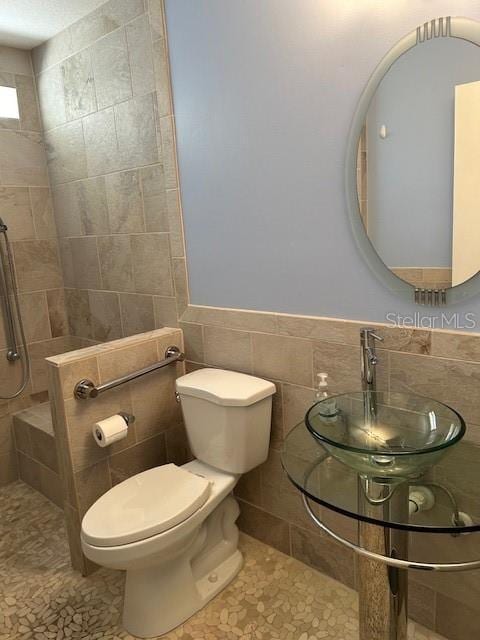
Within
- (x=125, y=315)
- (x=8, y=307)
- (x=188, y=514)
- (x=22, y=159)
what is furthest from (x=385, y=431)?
(x=22, y=159)

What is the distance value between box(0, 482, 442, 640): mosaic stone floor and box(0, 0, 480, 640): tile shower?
7cm

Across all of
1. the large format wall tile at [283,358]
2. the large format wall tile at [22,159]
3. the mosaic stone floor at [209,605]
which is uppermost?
the large format wall tile at [22,159]

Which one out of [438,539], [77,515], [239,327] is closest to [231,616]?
[77,515]

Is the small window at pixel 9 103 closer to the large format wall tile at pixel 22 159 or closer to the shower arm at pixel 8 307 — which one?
the large format wall tile at pixel 22 159

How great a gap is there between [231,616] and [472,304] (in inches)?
54.5

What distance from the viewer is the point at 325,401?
146cm

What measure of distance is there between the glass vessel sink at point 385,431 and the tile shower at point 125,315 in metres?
0.12

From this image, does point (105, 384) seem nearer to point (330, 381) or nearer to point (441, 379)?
point (330, 381)

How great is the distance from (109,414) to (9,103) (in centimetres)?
192

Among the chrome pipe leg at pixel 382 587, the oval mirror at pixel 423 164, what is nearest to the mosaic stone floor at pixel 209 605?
the chrome pipe leg at pixel 382 587

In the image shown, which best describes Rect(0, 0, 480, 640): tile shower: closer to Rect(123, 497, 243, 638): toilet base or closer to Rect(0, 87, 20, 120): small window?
Rect(0, 87, 20, 120): small window

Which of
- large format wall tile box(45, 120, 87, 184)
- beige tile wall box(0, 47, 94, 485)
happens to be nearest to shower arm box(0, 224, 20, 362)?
beige tile wall box(0, 47, 94, 485)

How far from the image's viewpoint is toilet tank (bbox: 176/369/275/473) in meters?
1.71

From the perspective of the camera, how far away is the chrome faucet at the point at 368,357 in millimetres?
1449
